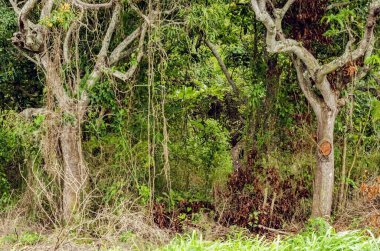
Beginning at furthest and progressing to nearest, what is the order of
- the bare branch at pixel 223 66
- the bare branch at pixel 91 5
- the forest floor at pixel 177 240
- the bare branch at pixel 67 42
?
the bare branch at pixel 223 66
the bare branch at pixel 67 42
the bare branch at pixel 91 5
the forest floor at pixel 177 240

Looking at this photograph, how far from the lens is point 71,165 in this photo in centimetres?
760

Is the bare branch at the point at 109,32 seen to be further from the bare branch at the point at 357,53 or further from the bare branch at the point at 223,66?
the bare branch at the point at 357,53

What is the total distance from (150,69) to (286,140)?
2.54 m

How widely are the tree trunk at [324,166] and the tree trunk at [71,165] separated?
332 cm

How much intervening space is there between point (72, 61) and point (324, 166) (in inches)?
153

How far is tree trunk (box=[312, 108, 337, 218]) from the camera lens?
718 centimetres

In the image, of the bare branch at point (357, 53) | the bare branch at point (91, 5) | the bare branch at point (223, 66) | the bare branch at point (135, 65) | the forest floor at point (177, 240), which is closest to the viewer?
the forest floor at point (177, 240)

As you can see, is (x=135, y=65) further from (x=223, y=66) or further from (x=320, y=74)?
(x=320, y=74)

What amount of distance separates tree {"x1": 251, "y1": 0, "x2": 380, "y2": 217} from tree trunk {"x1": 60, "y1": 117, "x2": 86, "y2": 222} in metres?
3.01

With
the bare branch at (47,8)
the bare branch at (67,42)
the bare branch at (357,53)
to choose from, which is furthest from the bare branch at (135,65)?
the bare branch at (357,53)

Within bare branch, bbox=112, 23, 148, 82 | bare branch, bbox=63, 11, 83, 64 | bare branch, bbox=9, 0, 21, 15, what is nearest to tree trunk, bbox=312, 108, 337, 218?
bare branch, bbox=112, 23, 148, 82

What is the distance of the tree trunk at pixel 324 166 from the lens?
23.6 ft

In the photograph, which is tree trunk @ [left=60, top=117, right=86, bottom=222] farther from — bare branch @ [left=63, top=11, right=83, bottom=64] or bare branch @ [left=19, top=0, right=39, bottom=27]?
bare branch @ [left=19, top=0, right=39, bottom=27]

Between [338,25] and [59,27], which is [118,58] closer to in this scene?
[59,27]
